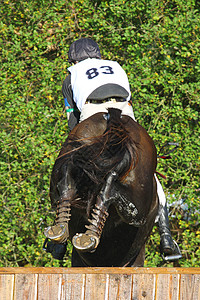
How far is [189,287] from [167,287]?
0.38 feet

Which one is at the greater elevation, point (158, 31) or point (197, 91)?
point (158, 31)

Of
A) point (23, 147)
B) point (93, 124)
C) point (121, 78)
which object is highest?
point (121, 78)

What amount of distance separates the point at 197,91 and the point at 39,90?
203 cm

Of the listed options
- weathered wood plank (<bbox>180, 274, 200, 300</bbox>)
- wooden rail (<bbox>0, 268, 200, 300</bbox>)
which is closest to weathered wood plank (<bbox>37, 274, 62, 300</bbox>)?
wooden rail (<bbox>0, 268, 200, 300</bbox>)

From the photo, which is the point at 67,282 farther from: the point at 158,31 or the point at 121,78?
the point at 158,31

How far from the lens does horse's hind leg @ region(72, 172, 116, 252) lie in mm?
2875

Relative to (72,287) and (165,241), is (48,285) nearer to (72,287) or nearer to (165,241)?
(72,287)

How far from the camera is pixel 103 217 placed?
3.03 metres

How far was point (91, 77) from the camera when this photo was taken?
368cm

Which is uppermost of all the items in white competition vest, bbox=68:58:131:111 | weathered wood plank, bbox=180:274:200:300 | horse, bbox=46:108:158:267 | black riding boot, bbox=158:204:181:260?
white competition vest, bbox=68:58:131:111

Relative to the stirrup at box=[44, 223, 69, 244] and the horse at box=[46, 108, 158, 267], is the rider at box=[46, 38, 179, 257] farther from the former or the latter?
the stirrup at box=[44, 223, 69, 244]

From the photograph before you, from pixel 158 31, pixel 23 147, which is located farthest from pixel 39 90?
pixel 158 31

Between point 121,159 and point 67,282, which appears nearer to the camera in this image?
point 67,282

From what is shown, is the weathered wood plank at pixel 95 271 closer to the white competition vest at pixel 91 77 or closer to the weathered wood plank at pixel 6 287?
the weathered wood plank at pixel 6 287
